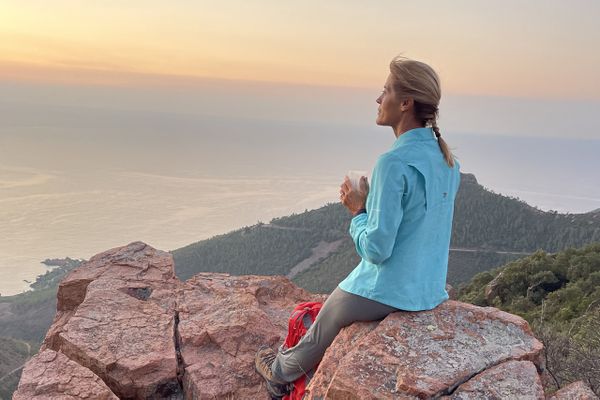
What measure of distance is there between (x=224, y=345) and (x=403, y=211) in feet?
9.17

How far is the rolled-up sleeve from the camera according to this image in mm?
3047

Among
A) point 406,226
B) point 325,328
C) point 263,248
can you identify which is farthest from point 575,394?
point 263,248

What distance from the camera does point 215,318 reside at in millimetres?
5520

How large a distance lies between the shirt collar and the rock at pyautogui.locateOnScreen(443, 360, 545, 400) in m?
1.57

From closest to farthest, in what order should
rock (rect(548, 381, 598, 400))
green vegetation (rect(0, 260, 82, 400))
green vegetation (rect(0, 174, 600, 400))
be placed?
rock (rect(548, 381, 598, 400)), green vegetation (rect(0, 174, 600, 400)), green vegetation (rect(0, 260, 82, 400))

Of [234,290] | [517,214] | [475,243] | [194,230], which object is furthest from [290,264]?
[194,230]

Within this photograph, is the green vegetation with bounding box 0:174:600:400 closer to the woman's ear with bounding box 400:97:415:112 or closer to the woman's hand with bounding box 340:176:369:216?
the woman's hand with bounding box 340:176:369:216

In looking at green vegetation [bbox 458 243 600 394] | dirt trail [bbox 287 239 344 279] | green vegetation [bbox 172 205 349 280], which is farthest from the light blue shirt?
green vegetation [bbox 172 205 349 280]

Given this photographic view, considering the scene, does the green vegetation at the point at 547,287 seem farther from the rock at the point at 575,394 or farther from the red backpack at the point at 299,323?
the red backpack at the point at 299,323

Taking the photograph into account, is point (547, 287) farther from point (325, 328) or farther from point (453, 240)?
point (453, 240)

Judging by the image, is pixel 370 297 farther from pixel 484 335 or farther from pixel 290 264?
pixel 290 264

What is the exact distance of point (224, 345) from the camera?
16.8 feet

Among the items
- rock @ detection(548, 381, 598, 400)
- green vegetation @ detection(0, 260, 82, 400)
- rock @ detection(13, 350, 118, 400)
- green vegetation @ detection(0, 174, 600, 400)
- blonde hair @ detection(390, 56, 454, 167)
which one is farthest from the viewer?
green vegetation @ detection(0, 260, 82, 400)

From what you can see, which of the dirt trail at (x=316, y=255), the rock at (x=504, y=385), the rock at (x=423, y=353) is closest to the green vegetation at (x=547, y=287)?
the rock at (x=423, y=353)
